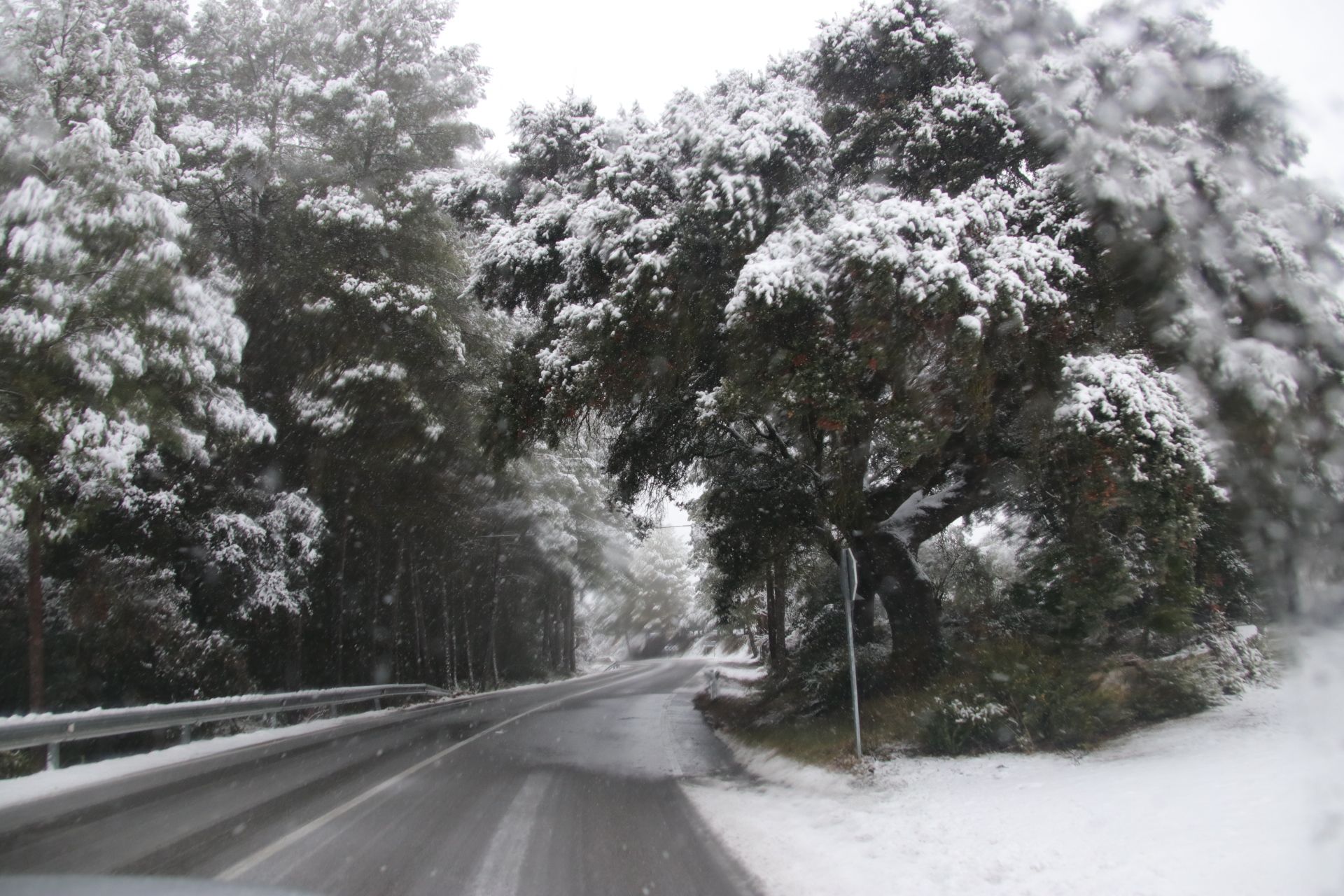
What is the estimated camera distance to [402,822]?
6.95 m

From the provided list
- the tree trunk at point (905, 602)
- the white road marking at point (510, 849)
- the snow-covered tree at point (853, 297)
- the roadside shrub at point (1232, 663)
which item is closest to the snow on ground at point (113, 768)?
the white road marking at point (510, 849)

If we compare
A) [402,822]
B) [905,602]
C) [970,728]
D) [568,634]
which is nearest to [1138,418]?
[970,728]

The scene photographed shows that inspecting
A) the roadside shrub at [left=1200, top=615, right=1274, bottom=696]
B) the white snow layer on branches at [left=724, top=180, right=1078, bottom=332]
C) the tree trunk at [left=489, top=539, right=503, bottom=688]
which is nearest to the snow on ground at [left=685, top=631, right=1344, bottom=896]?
the roadside shrub at [left=1200, top=615, right=1274, bottom=696]

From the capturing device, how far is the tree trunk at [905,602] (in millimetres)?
11500

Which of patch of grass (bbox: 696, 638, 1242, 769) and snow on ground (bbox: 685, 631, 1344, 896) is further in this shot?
patch of grass (bbox: 696, 638, 1242, 769)

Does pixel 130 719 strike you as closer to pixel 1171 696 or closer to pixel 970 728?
pixel 970 728

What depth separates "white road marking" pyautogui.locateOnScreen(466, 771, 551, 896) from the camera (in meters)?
5.32

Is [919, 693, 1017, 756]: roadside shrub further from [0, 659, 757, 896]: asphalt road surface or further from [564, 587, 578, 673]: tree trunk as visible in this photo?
[564, 587, 578, 673]: tree trunk

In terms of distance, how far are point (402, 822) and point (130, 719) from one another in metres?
5.58

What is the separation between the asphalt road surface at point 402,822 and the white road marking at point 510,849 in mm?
18

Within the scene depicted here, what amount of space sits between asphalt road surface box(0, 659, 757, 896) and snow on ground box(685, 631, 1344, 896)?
0.74m

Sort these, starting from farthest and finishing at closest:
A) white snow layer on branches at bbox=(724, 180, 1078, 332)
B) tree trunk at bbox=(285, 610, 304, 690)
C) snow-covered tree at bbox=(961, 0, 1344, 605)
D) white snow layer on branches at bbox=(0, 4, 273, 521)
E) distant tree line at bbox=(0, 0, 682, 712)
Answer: tree trunk at bbox=(285, 610, 304, 690) → distant tree line at bbox=(0, 0, 682, 712) → white snow layer on branches at bbox=(0, 4, 273, 521) → snow-covered tree at bbox=(961, 0, 1344, 605) → white snow layer on branches at bbox=(724, 180, 1078, 332)

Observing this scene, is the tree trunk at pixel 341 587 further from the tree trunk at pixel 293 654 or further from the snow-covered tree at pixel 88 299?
the snow-covered tree at pixel 88 299

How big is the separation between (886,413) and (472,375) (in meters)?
10.0
